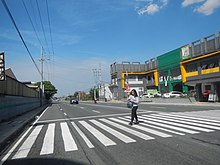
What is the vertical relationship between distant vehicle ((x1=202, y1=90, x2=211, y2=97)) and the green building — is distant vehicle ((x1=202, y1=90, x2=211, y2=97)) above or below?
below

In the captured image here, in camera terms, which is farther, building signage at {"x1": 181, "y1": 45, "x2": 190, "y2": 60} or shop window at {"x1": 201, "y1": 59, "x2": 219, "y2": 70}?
building signage at {"x1": 181, "y1": 45, "x2": 190, "y2": 60}

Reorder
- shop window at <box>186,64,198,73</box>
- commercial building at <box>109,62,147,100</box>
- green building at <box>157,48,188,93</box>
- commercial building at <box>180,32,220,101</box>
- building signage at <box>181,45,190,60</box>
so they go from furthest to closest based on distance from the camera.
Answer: commercial building at <box>109,62,147,100</box> → green building at <box>157,48,188,93</box> → building signage at <box>181,45,190,60</box> → shop window at <box>186,64,198,73</box> → commercial building at <box>180,32,220,101</box>

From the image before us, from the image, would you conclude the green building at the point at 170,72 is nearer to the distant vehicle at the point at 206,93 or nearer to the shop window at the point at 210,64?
the shop window at the point at 210,64

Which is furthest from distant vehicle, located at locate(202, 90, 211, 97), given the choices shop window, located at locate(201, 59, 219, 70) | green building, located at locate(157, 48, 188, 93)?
green building, located at locate(157, 48, 188, 93)

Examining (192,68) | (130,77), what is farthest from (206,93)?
(130,77)

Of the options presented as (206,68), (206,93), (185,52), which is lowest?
(206,93)

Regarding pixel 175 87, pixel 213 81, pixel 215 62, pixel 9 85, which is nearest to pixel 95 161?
pixel 9 85

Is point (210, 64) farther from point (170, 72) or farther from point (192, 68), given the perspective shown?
point (170, 72)

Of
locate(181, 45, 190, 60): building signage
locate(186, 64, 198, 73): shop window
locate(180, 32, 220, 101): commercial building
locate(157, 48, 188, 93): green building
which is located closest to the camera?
locate(180, 32, 220, 101): commercial building

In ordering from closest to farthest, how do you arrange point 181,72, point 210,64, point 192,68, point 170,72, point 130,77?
1. point 210,64
2. point 192,68
3. point 181,72
4. point 170,72
5. point 130,77

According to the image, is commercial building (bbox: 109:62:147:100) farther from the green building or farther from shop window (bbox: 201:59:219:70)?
shop window (bbox: 201:59:219:70)

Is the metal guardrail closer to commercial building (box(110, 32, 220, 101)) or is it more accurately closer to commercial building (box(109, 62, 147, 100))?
commercial building (box(110, 32, 220, 101))

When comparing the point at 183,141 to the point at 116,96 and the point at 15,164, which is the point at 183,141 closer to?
the point at 15,164

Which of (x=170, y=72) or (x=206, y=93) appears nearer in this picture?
(x=206, y=93)
